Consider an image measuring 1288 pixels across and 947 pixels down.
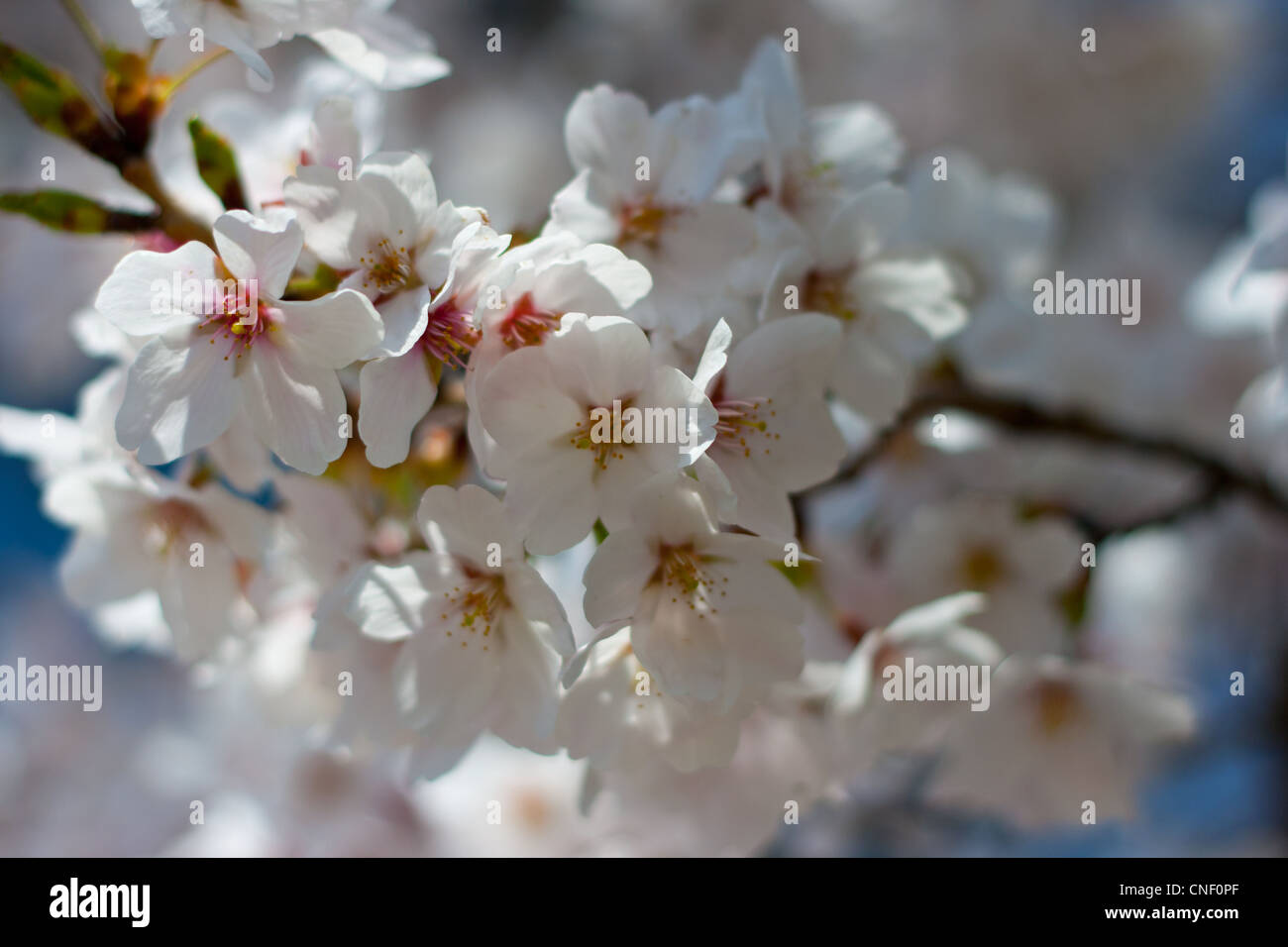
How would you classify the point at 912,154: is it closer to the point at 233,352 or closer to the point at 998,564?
the point at 998,564

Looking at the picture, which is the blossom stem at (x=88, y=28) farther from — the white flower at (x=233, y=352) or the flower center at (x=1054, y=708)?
the flower center at (x=1054, y=708)

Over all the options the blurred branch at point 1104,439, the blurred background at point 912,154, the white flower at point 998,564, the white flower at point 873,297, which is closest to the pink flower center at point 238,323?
the white flower at point 873,297

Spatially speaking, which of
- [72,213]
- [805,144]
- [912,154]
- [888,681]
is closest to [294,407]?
[72,213]

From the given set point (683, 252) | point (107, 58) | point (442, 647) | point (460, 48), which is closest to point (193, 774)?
point (442, 647)
